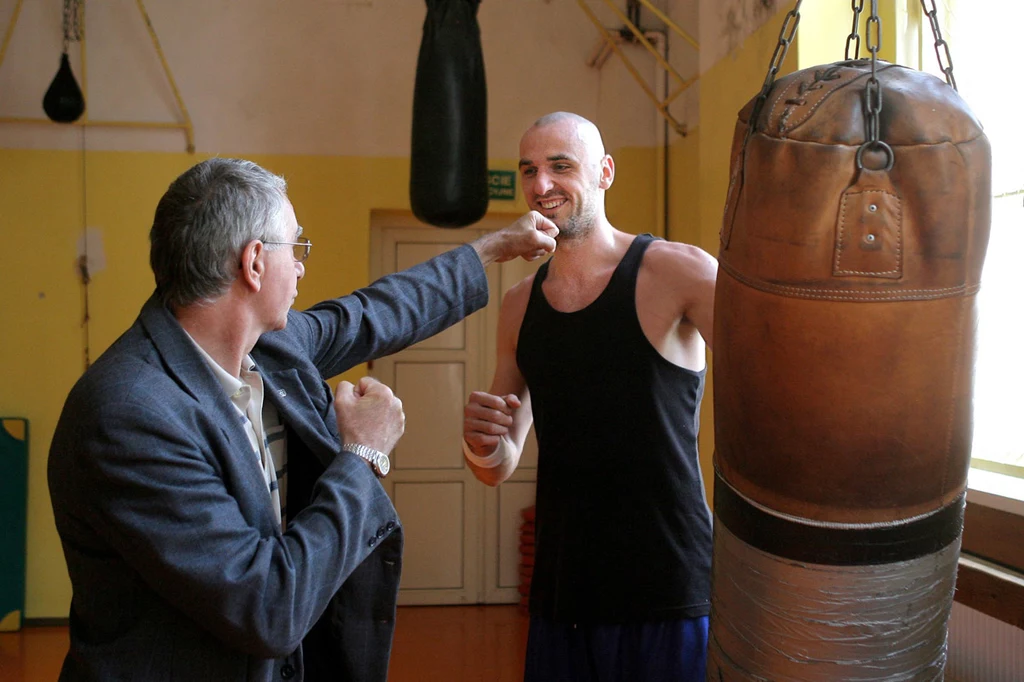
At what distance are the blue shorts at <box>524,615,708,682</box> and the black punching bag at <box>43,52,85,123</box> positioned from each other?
14.3 ft

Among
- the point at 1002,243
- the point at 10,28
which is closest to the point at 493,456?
the point at 1002,243

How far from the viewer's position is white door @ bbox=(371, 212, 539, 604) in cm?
562

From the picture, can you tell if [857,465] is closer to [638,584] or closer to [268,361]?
[638,584]

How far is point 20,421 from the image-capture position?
199 inches

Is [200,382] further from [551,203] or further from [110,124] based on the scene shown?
[110,124]

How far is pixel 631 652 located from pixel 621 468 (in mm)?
380

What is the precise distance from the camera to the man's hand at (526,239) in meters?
2.08

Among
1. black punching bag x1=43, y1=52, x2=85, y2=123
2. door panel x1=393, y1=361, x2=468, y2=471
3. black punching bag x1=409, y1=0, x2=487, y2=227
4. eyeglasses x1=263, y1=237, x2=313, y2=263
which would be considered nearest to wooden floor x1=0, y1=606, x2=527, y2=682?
door panel x1=393, y1=361, x2=468, y2=471

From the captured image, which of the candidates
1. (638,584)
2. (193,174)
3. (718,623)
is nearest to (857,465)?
(718,623)

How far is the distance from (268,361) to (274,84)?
3.99 m

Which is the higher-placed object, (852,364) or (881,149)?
(881,149)

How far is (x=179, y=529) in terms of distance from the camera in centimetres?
127

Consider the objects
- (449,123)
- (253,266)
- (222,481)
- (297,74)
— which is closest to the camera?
(222,481)

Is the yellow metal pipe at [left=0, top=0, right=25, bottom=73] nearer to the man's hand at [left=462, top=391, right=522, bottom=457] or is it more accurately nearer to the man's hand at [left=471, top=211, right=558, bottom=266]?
the man's hand at [left=471, top=211, right=558, bottom=266]
